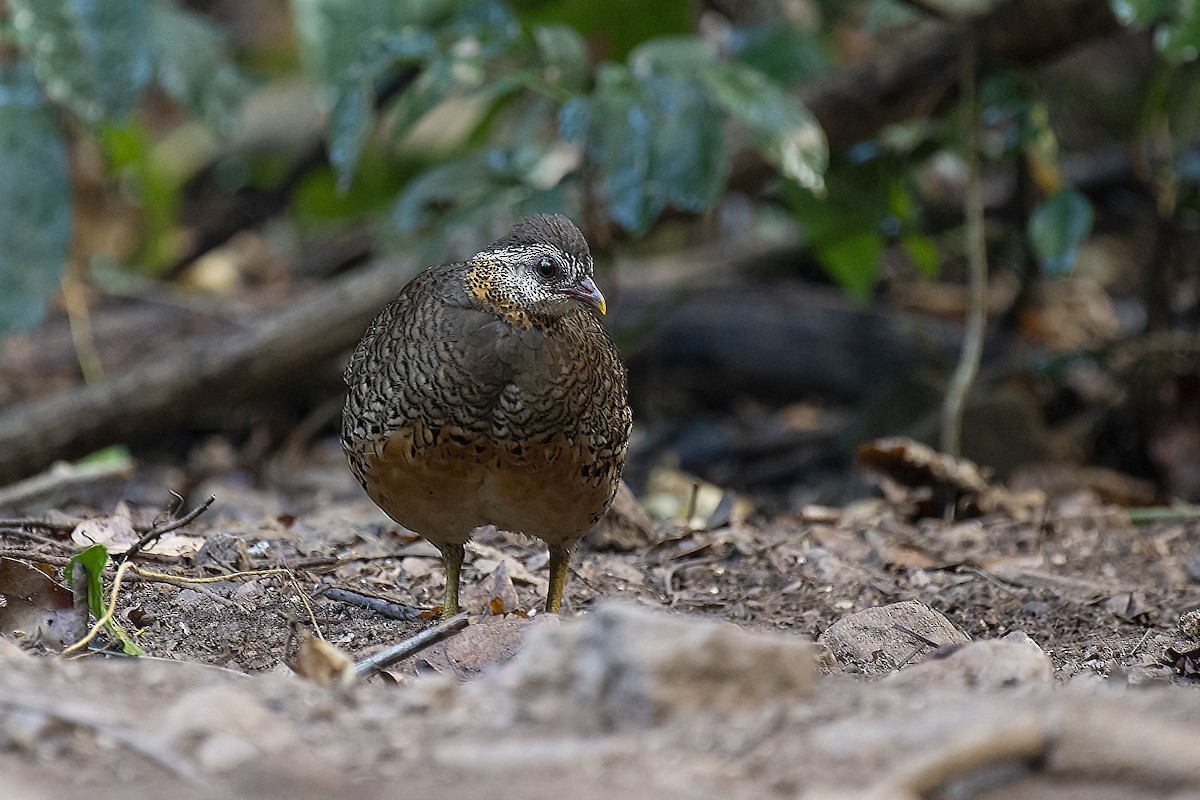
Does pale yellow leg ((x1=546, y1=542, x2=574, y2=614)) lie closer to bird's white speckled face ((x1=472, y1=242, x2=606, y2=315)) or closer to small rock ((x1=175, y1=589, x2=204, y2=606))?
bird's white speckled face ((x1=472, y1=242, x2=606, y2=315))

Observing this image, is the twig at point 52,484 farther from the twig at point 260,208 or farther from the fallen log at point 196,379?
the twig at point 260,208

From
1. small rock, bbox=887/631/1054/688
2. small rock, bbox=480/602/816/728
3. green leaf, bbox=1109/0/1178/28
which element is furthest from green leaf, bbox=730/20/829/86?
small rock, bbox=480/602/816/728

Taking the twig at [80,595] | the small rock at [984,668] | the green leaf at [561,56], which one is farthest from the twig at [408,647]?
the green leaf at [561,56]

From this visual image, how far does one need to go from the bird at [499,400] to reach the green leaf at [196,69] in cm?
260

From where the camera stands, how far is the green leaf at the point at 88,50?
5.47 meters

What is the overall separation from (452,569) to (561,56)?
223cm

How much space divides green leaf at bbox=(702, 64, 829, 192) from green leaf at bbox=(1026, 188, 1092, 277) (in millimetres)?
1034

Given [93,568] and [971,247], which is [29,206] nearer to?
[93,568]

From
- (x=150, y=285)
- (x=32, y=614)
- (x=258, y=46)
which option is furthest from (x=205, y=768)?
(x=258, y=46)

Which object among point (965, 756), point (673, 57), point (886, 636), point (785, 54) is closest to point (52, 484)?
point (673, 57)

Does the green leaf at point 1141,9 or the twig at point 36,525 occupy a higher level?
the green leaf at point 1141,9

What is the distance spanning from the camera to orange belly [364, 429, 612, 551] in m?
3.58

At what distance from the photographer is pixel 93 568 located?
3.04 m

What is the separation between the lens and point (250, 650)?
3502mm
